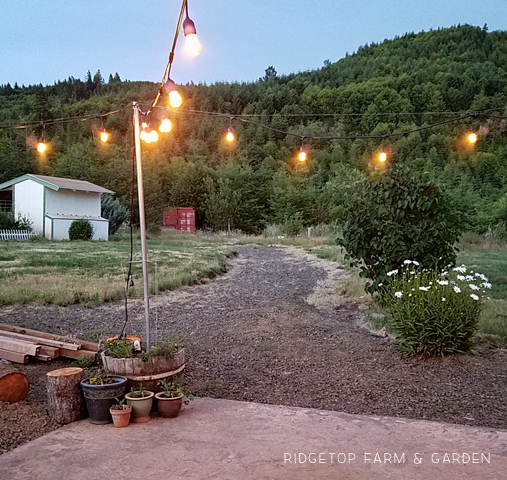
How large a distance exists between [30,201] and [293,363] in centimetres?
2171

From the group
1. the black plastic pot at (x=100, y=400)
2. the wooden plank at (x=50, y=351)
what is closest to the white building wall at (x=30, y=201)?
the wooden plank at (x=50, y=351)

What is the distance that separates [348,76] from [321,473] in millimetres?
44635

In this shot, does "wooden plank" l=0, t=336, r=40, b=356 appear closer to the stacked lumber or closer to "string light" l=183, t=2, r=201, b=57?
the stacked lumber

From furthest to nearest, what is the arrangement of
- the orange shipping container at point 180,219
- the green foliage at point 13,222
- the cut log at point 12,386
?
the orange shipping container at point 180,219 < the green foliage at point 13,222 < the cut log at point 12,386

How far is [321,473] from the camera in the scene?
8.73ft

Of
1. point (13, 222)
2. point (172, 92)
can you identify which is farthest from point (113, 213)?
point (172, 92)

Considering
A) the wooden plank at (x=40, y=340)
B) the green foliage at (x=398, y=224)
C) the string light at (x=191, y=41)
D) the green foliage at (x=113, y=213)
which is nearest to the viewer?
the string light at (x=191, y=41)

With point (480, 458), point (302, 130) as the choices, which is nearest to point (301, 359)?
point (480, 458)

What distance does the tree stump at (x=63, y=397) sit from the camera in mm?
3494

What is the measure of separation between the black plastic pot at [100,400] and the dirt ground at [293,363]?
262mm

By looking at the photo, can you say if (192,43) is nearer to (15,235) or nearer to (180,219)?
(15,235)

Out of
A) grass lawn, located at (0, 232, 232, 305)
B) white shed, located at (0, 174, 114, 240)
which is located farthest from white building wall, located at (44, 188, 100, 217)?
grass lawn, located at (0, 232, 232, 305)

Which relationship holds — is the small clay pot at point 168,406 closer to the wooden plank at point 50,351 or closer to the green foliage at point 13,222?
the wooden plank at point 50,351

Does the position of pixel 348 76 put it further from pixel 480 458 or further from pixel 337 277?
pixel 480 458
